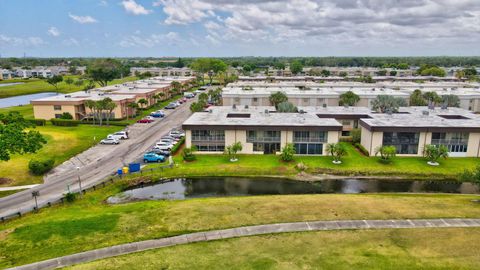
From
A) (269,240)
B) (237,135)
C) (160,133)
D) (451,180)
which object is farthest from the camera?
(160,133)

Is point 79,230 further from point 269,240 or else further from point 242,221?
point 269,240

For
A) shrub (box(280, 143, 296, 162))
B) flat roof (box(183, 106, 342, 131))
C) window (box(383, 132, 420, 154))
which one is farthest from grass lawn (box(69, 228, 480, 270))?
flat roof (box(183, 106, 342, 131))

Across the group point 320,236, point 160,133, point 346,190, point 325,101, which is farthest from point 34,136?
point 325,101

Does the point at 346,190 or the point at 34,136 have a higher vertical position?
the point at 34,136

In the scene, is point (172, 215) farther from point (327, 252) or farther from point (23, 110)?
point (23, 110)

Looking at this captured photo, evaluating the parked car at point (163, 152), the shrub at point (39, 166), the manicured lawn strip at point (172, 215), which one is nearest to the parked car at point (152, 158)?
the parked car at point (163, 152)

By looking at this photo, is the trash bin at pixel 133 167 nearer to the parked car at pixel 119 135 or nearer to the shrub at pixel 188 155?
the shrub at pixel 188 155

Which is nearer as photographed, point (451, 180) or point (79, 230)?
point (79, 230)

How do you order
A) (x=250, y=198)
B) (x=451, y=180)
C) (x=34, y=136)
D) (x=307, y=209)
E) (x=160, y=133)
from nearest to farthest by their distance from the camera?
(x=307, y=209) < (x=250, y=198) < (x=34, y=136) < (x=451, y=180) < (x=160, y=133)
